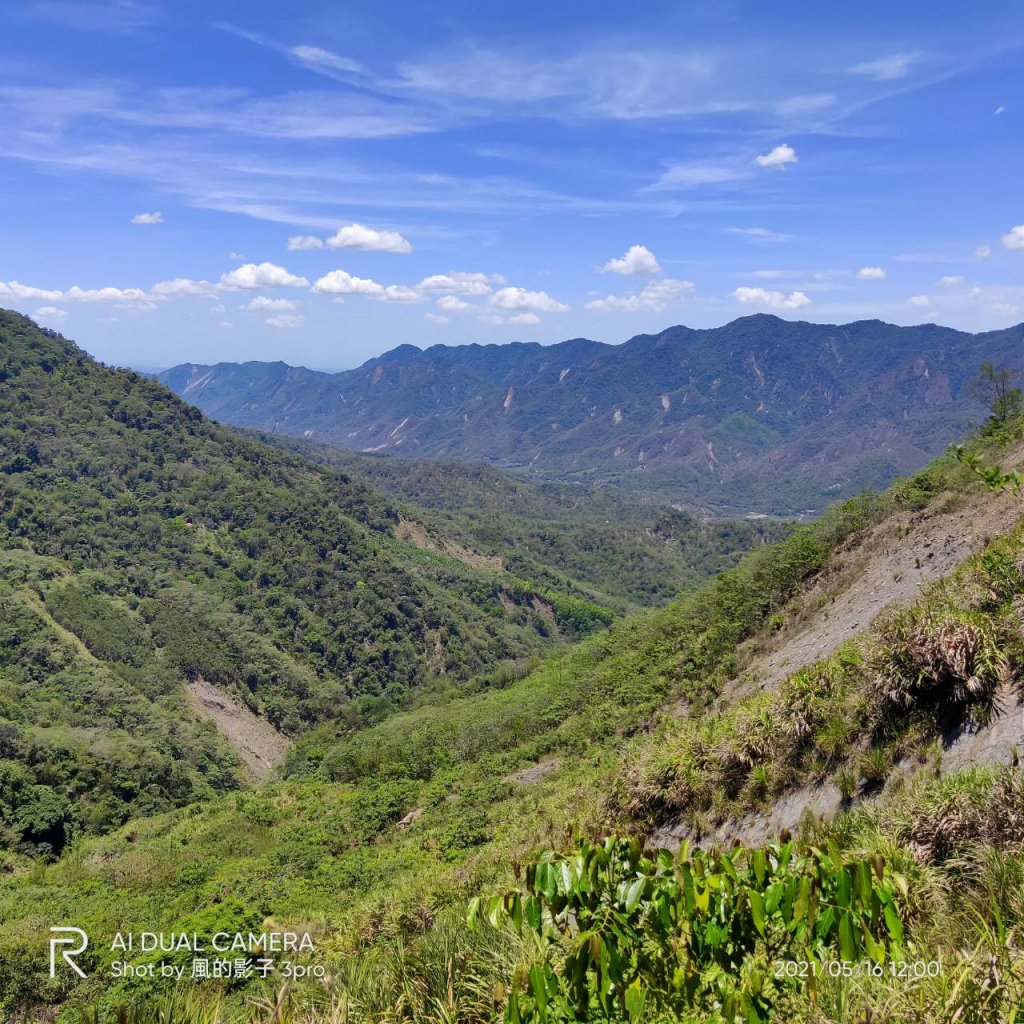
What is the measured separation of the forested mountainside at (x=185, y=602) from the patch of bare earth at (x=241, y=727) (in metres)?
0.26

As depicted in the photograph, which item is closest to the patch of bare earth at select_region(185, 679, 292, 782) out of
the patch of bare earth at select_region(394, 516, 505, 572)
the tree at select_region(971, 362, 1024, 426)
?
the patch of bare earth at select_region(394, 516, 505, 572)

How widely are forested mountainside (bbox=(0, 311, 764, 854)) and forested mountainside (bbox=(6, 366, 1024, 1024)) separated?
2503cm

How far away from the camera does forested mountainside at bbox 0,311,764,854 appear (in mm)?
52562

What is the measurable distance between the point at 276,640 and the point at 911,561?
3374 inches

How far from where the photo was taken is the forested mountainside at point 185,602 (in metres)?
52.6

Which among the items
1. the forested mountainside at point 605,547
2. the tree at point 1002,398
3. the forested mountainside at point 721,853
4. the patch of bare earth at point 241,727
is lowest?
the patch of bare earth at point 241,727

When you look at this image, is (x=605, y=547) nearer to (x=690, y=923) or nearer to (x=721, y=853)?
(x=721, y=853)

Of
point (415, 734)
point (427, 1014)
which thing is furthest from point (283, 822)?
point (427, 1014)

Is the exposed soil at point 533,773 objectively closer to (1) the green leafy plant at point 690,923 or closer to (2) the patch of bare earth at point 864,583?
(2) the patch of bare earth at point 864,583

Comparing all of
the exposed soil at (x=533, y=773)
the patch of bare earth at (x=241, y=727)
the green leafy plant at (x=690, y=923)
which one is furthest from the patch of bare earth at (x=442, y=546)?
the green leafy plant at (x=690, y=923)

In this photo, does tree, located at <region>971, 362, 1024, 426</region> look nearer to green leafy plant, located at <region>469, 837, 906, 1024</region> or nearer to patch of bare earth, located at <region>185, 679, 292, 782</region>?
green leafy plant, located at <region>469, 837, 906, 1024</region>

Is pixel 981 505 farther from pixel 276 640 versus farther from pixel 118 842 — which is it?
pixel 276 640

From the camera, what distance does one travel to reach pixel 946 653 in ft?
24.4

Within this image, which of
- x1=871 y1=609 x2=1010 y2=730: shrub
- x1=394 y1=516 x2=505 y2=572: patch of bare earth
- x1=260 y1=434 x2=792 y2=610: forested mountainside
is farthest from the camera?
x1=260 y1=434 x2=792 y2=610: forested mountainside
